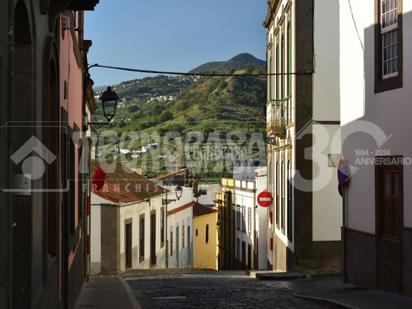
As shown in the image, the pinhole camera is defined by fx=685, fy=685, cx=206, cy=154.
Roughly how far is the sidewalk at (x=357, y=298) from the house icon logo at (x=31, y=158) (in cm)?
593

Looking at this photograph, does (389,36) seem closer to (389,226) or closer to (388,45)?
(388,45)

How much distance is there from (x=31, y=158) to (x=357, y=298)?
293 inches

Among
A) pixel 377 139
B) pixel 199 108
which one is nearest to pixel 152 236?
pixel 377 139

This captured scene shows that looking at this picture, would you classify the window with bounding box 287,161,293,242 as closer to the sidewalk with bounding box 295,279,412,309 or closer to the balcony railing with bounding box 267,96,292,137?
the balcony railing with bounding box 267,96,292,137

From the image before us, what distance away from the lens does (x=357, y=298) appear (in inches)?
458

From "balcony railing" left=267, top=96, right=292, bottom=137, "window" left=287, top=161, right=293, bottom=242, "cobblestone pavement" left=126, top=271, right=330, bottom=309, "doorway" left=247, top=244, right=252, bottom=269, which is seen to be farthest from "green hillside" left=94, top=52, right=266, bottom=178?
"cobblestone pavement" left=126, top=271, right=330, bottom=309

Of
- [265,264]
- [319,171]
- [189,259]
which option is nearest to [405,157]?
[319,171]

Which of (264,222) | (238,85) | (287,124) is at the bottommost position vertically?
(264,222)

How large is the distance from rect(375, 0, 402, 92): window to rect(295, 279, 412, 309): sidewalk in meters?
3.57

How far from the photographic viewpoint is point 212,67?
140500 mm

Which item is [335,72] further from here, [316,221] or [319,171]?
[316,221]

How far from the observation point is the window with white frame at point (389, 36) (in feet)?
39.0

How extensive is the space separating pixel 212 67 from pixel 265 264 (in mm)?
109356

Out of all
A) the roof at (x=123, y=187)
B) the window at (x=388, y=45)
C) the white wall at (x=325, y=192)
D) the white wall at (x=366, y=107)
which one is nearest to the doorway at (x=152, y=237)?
the roof at (x=123, y=187)
